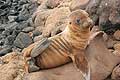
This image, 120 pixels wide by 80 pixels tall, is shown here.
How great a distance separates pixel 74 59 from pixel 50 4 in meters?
5.19

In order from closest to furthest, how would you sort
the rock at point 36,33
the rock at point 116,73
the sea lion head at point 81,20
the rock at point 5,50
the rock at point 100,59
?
the sea lion head at point 81,20 → the rock at point 116,73 → the rock at point 100,59 → the rock at point 5,50 → the rock at point 36,33

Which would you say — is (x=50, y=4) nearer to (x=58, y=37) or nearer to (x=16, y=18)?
(x=16, y=18)

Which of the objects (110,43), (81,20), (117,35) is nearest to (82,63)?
(81,20)

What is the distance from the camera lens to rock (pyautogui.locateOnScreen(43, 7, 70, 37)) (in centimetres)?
847

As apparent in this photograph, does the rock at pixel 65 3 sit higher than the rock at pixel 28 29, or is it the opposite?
the rock at pixel 65 3

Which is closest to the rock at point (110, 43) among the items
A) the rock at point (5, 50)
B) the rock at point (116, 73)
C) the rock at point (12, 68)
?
the rock at point (116, 73)

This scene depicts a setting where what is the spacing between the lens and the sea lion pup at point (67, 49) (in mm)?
5520

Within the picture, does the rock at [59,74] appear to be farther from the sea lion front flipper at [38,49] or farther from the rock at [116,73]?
the rock at [116,73]

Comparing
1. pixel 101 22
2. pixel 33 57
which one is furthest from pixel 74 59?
pixel 101 22

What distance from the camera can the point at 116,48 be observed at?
252 inches

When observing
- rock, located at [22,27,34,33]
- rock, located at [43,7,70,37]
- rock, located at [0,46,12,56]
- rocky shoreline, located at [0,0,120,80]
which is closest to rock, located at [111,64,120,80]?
rocky shoreline, located at [0,0,120,80]

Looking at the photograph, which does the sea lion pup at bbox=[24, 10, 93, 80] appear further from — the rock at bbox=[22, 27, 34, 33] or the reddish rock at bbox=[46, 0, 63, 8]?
the reddish rock at bbox=[46, 0, 63, 8]

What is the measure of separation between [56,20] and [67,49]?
3.23m

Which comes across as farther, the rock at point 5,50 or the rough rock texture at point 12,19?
the rough rock texture at point 12,19
